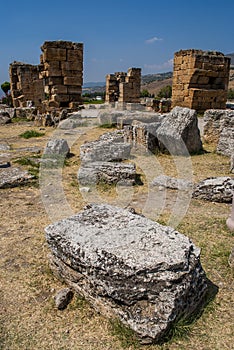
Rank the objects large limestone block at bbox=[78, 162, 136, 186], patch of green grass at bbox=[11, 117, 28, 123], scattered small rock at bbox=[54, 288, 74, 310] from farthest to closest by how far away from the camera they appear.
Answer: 1. patch of green grass at bbox=[11, 117, 28, 123]
2. large limestone block at bbox=[78, 162, 136, 186]
3. scattered small rock at bbox=[54, 288, 74, 310]

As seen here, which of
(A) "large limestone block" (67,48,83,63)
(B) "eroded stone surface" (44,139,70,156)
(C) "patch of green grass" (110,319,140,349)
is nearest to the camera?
(C) "patch of green grass" (110,319,140,349)

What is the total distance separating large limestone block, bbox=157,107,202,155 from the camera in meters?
7.66

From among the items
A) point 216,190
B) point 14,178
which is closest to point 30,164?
point 14,178

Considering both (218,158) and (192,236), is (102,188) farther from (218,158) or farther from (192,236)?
(218,158)

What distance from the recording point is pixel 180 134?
762 cm

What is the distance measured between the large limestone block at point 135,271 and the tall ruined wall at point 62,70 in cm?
1062

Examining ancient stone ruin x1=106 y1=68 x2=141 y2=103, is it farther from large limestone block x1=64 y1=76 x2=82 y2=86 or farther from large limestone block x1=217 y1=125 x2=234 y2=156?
large limestone block x1=217 y1=125 x2=234 y2=156

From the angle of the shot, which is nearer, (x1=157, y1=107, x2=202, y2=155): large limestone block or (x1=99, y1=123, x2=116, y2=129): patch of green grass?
(x1=157, y1=107, x2=202, y2=155): large limestone block

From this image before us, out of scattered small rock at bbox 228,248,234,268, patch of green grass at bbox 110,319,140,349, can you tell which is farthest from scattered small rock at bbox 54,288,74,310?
scattered small rock at bbox 228,248,234,268

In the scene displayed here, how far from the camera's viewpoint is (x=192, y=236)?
3756 mm

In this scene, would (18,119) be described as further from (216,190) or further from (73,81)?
(216,190)

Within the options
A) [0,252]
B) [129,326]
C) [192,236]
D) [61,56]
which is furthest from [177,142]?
[61,56]

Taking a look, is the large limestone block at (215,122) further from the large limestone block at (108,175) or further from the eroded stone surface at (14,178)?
the eroded stone surface at (14,178)

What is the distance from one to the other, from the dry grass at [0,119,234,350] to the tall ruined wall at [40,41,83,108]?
330 inches
